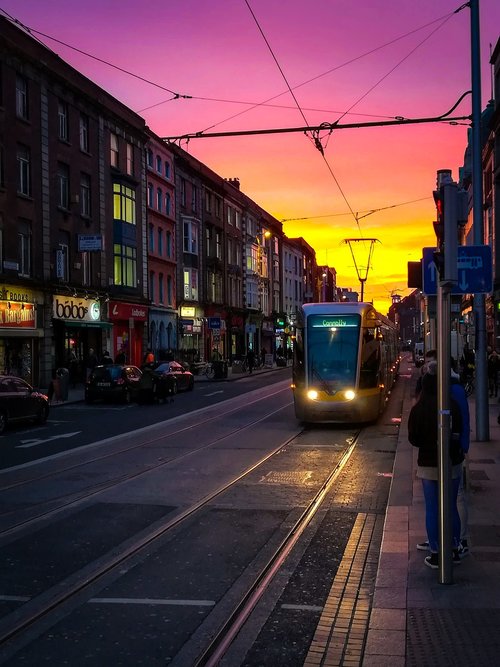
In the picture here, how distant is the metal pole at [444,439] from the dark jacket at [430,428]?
49cm

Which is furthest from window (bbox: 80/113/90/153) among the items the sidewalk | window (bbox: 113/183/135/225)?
the sidewalk

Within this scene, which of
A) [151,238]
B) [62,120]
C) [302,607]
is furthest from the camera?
[151,238]

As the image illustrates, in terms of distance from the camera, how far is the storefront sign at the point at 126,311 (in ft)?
135

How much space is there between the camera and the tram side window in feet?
61.1

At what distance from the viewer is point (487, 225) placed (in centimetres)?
4741

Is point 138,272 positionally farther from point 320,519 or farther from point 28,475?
point 320,519

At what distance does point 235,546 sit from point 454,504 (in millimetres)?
2365

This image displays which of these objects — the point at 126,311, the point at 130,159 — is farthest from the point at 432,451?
the point at 130,159

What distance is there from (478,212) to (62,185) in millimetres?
26344

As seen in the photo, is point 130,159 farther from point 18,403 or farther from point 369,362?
point 369,362

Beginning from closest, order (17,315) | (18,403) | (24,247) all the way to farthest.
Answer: (18,403), (17,315), (24,247)

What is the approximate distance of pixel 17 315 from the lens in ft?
104

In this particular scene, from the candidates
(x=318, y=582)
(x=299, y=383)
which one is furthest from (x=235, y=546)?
(x=299, y=383)

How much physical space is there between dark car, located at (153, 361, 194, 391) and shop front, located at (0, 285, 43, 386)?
5.71 m
